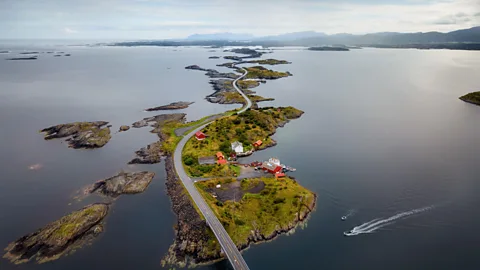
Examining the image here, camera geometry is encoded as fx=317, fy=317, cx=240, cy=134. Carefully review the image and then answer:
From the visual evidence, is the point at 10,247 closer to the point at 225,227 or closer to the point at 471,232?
the point at 225,227

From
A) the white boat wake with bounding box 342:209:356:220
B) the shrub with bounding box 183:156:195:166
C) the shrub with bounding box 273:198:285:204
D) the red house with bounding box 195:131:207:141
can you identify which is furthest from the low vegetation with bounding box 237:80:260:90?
the white boat wake with bounding box 342:209:356:220

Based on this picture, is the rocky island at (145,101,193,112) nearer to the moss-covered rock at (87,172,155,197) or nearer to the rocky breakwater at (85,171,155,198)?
the moss-covered rock at (87,172,155,197)

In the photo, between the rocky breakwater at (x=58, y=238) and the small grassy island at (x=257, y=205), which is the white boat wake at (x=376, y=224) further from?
the rocky breakwater at (x=58, y=238)

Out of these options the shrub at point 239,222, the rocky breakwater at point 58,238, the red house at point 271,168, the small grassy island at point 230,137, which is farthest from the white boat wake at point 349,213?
the rocky breakwater at point 58,238

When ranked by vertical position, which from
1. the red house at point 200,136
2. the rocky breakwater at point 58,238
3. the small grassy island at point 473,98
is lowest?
the rocky breakwater at point 58,238

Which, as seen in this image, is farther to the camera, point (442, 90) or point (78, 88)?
point (78, 88)

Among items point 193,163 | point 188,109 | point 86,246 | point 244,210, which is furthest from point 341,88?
point 86,246
